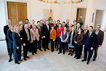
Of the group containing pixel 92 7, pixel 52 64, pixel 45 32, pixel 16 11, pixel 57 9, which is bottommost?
pixel 52 64

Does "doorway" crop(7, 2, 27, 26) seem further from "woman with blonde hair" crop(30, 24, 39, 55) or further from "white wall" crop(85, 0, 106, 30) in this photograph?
"white wall" crop(85, 0, 106, 30)

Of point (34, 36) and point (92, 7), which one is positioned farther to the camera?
point (92, 7)

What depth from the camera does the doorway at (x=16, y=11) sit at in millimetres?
6276

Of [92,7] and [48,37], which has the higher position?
[92,7]

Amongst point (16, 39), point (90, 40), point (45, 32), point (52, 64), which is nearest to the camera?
point (16, 39)

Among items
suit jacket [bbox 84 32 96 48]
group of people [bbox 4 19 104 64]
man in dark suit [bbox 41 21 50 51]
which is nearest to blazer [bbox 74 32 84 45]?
group of people [bbox 4 19 104 64]

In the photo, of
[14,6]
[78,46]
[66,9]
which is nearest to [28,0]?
[14,6]

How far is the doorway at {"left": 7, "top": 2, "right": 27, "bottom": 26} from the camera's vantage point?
628cm

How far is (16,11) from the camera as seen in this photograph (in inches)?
256

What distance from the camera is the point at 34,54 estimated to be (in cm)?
434

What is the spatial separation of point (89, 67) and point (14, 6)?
19.4 ft

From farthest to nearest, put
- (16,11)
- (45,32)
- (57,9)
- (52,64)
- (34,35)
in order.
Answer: (57,9) → (16,11) → (45,32) → (34,35) → (52,64)

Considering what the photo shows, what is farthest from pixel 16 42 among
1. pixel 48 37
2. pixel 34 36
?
pixel 48 37

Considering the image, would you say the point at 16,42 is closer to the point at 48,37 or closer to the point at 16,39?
the point at 16,39
